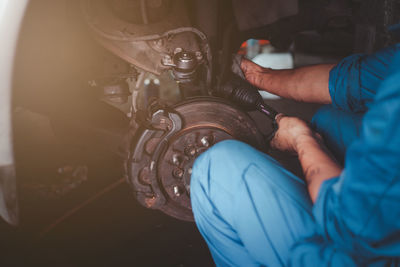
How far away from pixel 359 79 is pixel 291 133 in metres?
0.21

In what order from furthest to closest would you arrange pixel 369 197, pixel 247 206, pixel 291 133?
pixel 291 133
pixel 247 206
pixel 369 197

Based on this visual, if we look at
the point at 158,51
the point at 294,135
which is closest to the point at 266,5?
the point at 158,51

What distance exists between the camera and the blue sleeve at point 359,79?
0.61m

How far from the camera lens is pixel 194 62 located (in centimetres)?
71

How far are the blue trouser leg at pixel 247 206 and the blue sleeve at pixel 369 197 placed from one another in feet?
0.15

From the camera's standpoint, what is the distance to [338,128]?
0.67 meters

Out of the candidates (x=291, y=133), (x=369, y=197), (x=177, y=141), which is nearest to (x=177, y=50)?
(x=177, y=141)

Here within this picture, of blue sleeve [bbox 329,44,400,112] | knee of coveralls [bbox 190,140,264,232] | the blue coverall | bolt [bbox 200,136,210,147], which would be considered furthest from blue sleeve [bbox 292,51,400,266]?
bolt [bbox 200,136,210,147]

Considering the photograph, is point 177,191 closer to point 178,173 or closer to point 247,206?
point 178,173

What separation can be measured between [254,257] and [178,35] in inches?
23.0

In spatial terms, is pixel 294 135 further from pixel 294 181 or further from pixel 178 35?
pixel 178 35

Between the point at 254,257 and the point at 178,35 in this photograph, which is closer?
the point at 254,257

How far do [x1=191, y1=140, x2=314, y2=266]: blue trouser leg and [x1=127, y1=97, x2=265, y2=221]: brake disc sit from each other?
→ 20 centimetres

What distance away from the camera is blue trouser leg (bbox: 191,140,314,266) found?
1.38 ft
